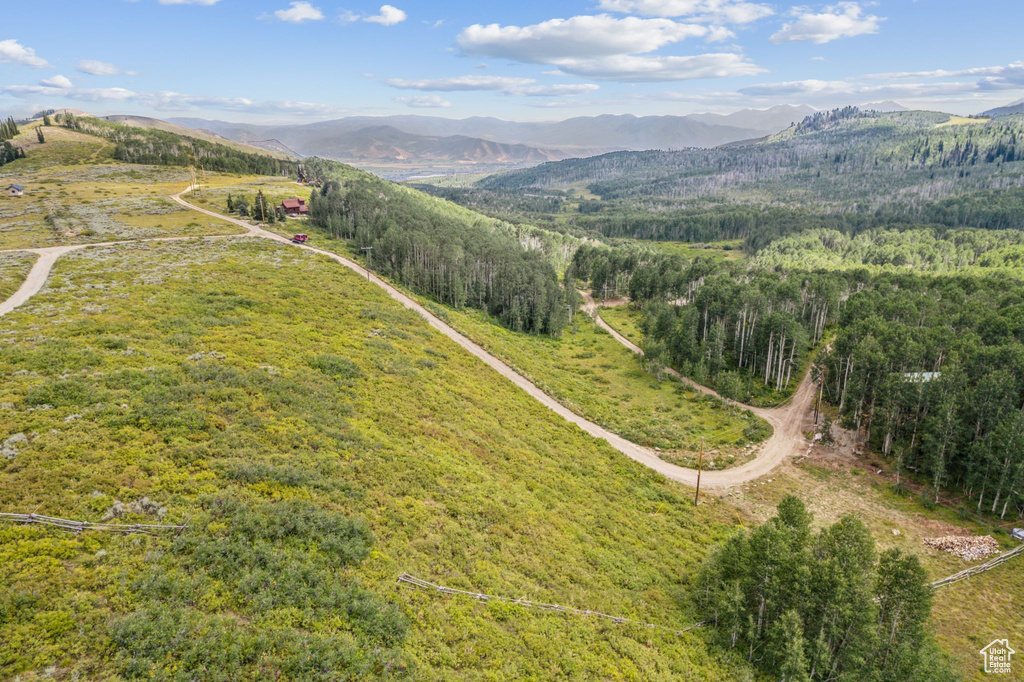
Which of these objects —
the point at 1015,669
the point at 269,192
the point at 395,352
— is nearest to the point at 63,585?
the point at 395,352

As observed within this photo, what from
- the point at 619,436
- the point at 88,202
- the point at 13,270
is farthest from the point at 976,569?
the point at 88,202

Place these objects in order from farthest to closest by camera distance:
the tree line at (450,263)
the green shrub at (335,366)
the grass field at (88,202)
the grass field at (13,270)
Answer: the tree line at (450,263), the grass field at (88,202), the grass field at (13,270), the green shrub at (335,366)

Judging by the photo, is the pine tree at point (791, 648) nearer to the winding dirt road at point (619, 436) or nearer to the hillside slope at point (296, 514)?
the hillside slope at point (296, 514)

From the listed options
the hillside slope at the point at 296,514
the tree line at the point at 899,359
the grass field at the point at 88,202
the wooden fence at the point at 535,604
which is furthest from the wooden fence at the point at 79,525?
the grass field at the point at 88,202

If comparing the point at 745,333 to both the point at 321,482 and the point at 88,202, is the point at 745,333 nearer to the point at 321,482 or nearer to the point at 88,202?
the point at 321,482

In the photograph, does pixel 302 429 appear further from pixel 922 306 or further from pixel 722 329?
pixel 922 306
